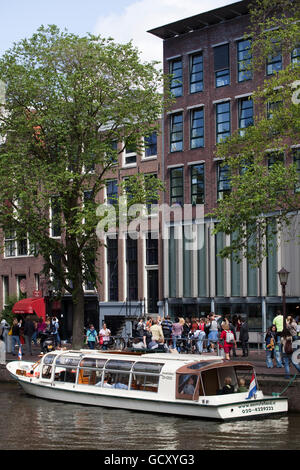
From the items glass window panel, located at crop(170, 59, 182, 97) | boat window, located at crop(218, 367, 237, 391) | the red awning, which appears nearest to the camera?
boat window, located at crop(218, 367, 237, 391)

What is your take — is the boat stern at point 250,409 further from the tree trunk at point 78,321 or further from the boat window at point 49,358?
the tree trunk at point 78,321

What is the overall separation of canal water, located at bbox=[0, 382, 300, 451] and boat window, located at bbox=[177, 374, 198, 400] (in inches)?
31.1

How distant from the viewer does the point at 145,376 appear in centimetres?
2770

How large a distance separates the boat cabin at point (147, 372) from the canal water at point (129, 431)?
939 mm

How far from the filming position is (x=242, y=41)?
46.2m

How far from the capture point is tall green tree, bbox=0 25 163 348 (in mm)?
35625

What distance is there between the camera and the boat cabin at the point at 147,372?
85.3ft

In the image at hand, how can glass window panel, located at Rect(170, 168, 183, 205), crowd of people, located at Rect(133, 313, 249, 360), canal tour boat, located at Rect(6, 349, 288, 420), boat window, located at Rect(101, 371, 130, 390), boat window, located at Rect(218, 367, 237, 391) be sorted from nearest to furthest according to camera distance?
canal tour boat, located at Rect(6, 349, 288, 420)
boat window, located at Rect(218, 367, 237, 391)
boat window, located at Rect(101, 371, 130, 390)
crowd of people, located at Rect(133, 313, 249, 360)
glass window panel, located at Rect(170, 168, 183, 205)

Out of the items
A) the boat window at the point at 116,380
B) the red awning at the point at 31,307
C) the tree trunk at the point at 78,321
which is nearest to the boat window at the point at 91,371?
the boat window at the point at 116,380

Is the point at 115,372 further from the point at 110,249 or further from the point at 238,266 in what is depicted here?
the point at 110,249

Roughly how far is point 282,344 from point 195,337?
634 cm

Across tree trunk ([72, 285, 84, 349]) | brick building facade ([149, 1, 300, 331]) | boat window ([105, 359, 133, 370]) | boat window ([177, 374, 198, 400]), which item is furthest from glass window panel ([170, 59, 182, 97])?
boat window ([177, 374, 198, 400])

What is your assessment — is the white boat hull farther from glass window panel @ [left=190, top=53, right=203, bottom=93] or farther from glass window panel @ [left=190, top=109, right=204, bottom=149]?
→ glass window panel @ [left=190, top=53, right=203, bottom=93]
